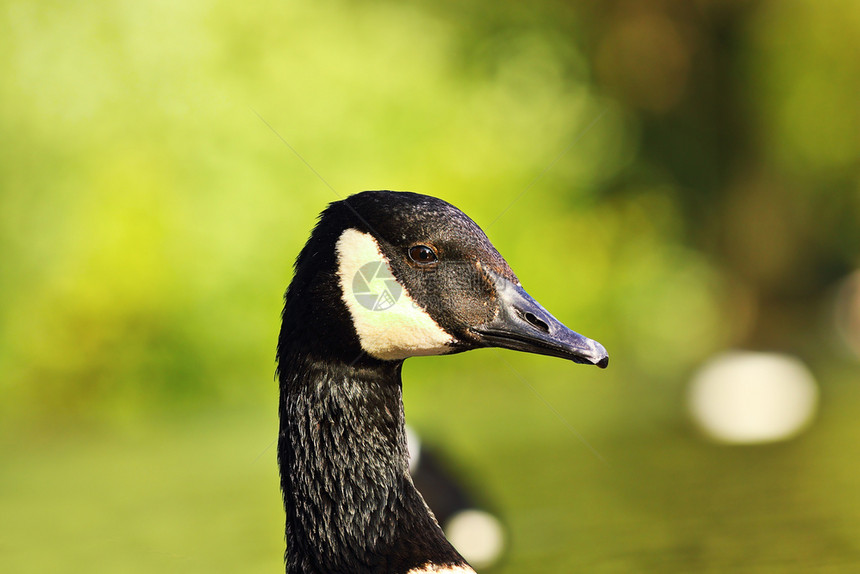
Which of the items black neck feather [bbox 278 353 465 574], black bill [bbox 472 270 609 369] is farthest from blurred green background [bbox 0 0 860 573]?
black bill [bbox 472 270 609 369]

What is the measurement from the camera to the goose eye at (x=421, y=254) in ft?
9.47

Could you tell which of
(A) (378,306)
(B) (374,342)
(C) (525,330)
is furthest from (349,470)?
(C) (525,330)

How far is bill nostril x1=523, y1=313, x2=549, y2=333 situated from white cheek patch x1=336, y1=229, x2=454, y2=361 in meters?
0.25

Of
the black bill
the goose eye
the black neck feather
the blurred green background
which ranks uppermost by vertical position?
the blurred green background

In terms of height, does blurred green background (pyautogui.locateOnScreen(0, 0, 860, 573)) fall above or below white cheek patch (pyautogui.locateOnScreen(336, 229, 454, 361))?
above

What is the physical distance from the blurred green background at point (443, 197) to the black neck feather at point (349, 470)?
3062 millimetres

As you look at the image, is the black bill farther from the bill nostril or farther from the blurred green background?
the blurred green background

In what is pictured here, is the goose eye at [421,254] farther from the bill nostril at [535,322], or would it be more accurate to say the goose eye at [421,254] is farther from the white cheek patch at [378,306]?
the bill nostril at [535,322]

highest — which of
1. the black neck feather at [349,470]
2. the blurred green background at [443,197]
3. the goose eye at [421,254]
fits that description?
the blurred green background at [443,197]

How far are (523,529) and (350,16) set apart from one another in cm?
738

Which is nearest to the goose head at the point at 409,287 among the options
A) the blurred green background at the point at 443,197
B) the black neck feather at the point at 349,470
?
the black neck feather at the point at 349,470

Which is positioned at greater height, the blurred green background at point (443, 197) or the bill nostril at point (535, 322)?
the blurred green background at point (443, 197)

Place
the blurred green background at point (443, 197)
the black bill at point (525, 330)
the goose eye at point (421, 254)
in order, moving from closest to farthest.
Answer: the black bill at point (525, 330)
the goose eye at point (421, 254)
the blurred green background at point (443, 197)

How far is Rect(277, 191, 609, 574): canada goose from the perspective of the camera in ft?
9.39
